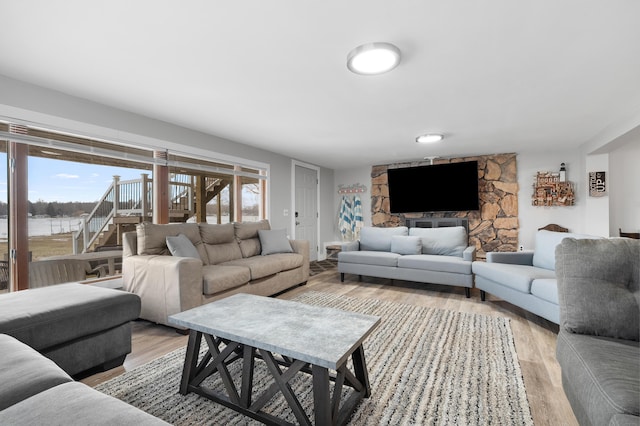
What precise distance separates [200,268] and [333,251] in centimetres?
435

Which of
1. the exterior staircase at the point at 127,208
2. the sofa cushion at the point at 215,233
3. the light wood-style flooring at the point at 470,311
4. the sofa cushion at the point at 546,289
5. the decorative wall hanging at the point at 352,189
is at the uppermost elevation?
the decorative wall hanging at the point at 352,189

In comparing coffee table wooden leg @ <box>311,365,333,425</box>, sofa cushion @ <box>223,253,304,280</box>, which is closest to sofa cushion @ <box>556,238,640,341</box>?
coffee table wooden leg @ <box>311,365,333,425</box>

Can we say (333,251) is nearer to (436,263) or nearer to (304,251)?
(304,251)

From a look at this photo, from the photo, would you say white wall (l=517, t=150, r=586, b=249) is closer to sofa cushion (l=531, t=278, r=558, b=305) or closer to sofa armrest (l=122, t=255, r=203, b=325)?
sofa cushion (l=531, t=278, r=558, b=305)

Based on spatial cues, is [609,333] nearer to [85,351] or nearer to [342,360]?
[342,360]

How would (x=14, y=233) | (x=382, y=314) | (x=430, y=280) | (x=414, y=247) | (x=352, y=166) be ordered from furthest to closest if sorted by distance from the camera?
(x=352, y=166) → (x=414, y=247) → (x=430, y=280) → (x=382, y=314) → (x=14, y=233)

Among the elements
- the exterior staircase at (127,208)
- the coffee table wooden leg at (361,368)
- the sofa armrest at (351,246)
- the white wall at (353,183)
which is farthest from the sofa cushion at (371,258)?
the coffee table wooden leg at (361,368)

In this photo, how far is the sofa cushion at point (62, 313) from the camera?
1.58 m

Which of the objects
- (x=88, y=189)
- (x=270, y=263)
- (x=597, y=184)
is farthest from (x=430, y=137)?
(x=88, y=189)

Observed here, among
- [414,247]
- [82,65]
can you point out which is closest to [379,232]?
[414,247]

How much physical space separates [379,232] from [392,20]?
3.42 metres

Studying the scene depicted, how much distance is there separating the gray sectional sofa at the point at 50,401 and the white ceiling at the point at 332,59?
1.73 metres

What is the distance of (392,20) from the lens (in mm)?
1698

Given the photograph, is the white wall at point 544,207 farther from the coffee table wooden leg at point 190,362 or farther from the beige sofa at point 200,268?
the coffee table wooden leg at point 190,362
